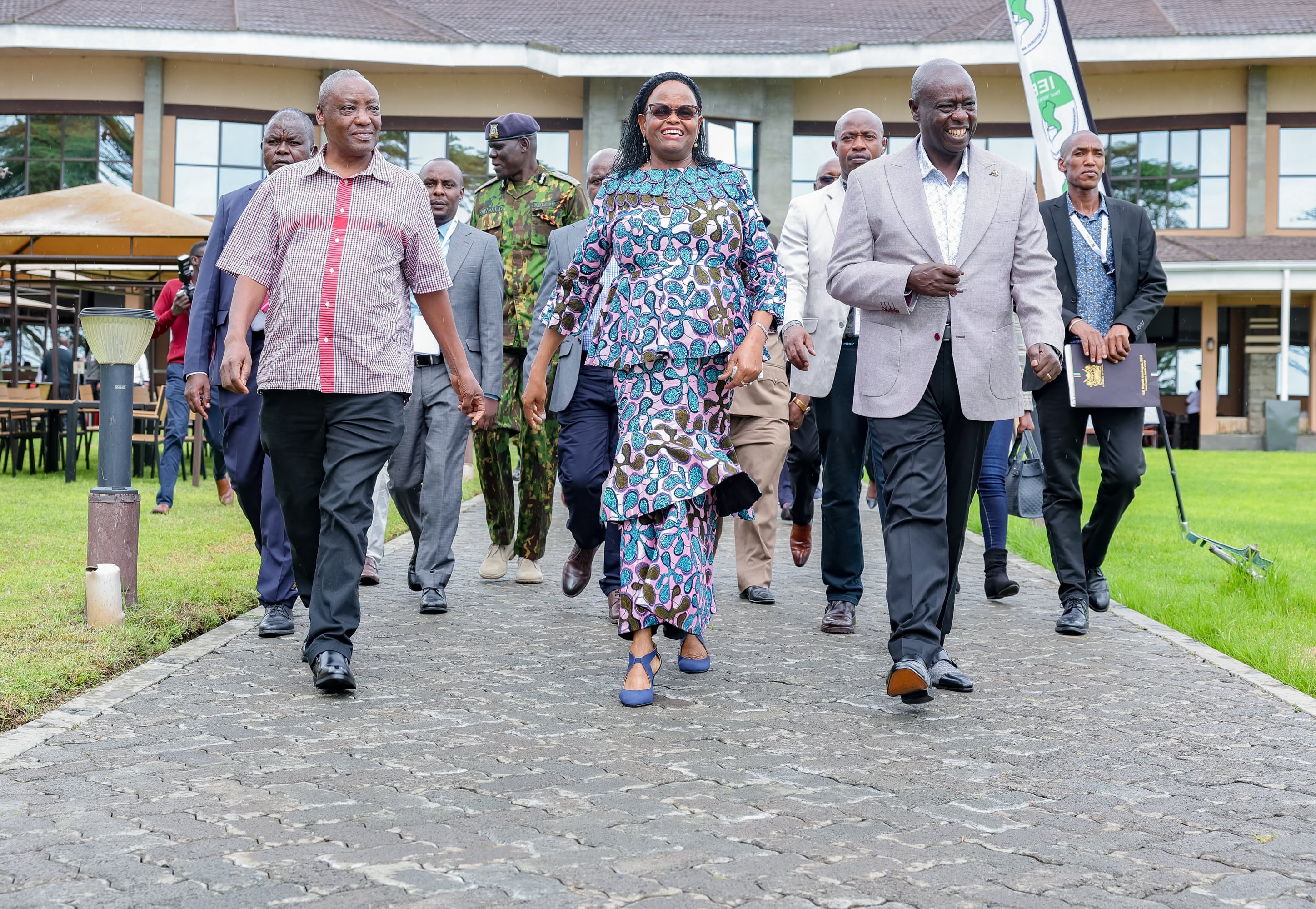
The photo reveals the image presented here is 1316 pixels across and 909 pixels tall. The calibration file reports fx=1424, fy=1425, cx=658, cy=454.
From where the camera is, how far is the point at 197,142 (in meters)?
30.0

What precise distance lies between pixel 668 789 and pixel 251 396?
3.24m

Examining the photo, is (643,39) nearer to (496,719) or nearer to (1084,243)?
(1084,243)

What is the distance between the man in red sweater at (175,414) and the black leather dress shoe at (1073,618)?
263 inches

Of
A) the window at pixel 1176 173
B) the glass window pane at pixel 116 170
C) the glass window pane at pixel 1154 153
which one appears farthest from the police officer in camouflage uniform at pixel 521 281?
the glass window pane at pixel 1154 153

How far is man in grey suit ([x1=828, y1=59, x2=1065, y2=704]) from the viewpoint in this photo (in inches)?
192

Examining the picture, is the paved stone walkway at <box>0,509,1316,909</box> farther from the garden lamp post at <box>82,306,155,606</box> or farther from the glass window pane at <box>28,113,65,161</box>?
the glass window pane at <box>28,113,65,161</box>

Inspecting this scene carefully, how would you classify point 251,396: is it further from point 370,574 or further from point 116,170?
point 116,170

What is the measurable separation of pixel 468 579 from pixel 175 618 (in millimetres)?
2270

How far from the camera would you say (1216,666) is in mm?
5766

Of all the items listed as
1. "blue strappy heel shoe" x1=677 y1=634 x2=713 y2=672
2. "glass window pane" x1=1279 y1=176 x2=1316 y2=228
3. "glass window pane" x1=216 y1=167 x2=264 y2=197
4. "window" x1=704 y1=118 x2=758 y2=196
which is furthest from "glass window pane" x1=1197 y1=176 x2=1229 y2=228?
"blue strappy heel shoe" x1=677 y1=634 x2=713 y2=672

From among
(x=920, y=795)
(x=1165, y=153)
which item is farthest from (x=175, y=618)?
(x=1165, y=153)

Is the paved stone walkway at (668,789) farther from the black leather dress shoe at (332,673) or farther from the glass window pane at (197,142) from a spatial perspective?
the glass window pane at (197,142)

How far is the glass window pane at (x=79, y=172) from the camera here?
29938 millimetres

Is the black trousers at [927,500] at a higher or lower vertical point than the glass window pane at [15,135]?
lower
